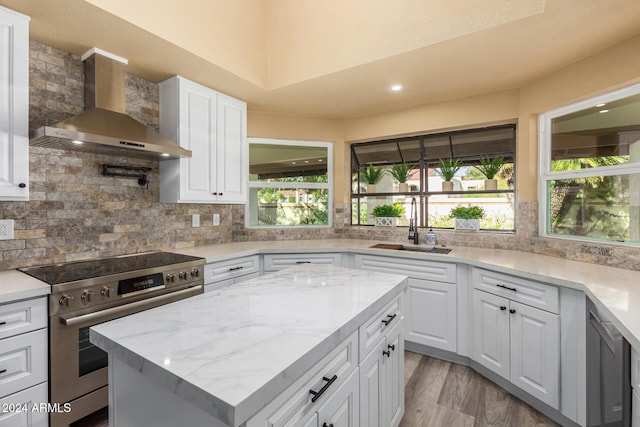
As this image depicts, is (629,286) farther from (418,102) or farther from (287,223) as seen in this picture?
(287,223)

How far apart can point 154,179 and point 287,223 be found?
158 cm

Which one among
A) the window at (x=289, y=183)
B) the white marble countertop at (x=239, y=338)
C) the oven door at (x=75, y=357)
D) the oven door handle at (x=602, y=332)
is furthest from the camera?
the window at (x=289, y=183)

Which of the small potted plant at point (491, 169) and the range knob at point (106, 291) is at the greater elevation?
the small potted plant at point (491, 169)

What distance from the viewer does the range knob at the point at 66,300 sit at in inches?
68.6

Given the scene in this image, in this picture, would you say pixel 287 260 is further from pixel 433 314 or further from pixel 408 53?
pixel 408 53

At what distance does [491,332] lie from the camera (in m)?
2.39

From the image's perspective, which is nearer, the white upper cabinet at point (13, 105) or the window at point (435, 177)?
the white upper cabinet at point (13, 105)

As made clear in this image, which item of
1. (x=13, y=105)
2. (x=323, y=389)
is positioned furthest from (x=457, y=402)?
(x=13, y=105)

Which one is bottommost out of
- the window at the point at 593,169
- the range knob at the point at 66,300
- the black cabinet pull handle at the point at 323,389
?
the black cabinet pull handle at the point at 323,389

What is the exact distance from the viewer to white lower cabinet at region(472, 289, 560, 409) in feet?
6.47

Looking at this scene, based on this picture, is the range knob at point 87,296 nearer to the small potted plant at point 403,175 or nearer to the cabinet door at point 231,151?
the cabinet door at point 231,151

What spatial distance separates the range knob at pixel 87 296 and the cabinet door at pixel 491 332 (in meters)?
2.66

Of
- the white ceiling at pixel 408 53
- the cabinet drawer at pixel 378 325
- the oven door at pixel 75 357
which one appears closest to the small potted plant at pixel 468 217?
the white ceiling at pixel 408 53

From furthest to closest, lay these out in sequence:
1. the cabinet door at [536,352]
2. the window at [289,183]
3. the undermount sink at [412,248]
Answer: the window at [289,183]
the undermount sink at [412,248]
the cabinet door at [536,352]
